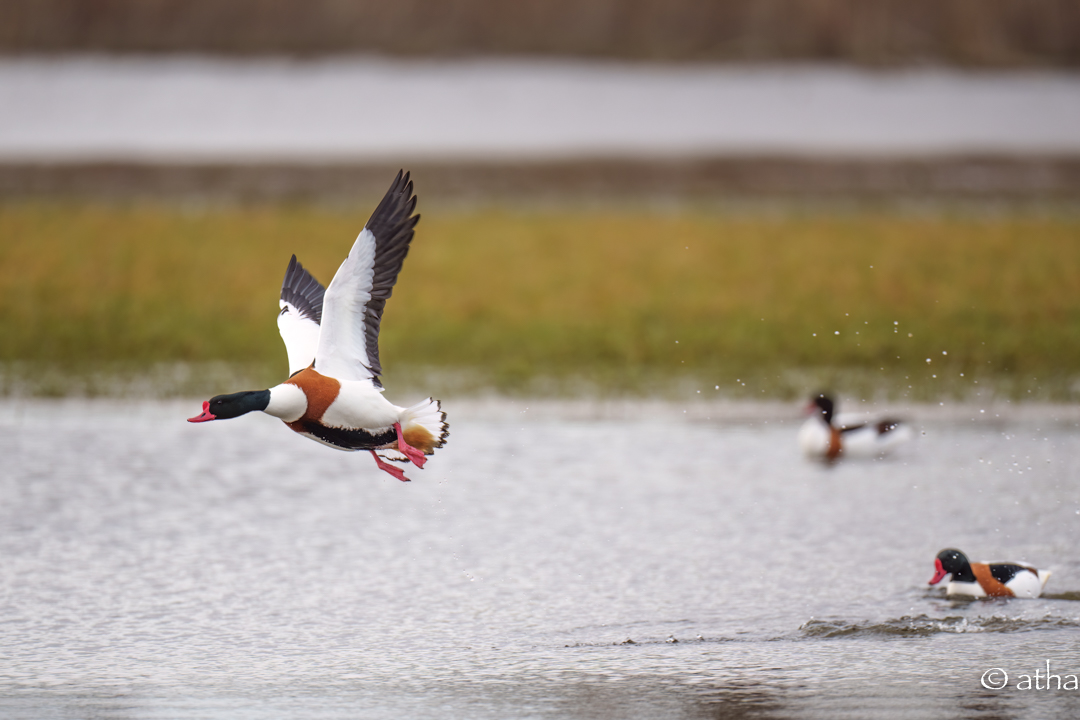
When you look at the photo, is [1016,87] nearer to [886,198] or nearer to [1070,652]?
[886,198]

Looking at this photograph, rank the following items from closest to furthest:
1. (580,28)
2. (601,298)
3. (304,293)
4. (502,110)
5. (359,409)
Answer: (359,409), (304,293), (601,298), (502,110), (580,28)

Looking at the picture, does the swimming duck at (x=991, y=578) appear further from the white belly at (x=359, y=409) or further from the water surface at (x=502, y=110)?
the water surface at (x=502, y=110)

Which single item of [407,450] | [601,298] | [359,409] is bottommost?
[407,450]

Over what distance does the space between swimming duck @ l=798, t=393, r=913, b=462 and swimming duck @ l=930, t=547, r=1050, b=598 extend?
104 inches

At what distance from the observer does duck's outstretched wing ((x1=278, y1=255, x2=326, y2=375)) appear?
5922 millimetres

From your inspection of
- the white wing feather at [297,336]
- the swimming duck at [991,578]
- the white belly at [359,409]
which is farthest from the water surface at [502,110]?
the white belly at [359,409]

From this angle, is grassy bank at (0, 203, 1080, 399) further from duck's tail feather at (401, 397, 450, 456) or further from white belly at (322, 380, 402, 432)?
white belly at (322, 380, 402, 432)

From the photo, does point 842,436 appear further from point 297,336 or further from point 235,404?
point 235,404

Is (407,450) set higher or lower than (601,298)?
lower

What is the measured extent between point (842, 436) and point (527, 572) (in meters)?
2.87

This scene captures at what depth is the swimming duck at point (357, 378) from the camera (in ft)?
17.7

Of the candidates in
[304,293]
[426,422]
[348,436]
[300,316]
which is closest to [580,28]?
[304,293]

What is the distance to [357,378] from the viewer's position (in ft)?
18.5

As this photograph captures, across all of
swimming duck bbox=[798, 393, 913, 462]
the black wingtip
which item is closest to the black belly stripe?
the black wingtip
